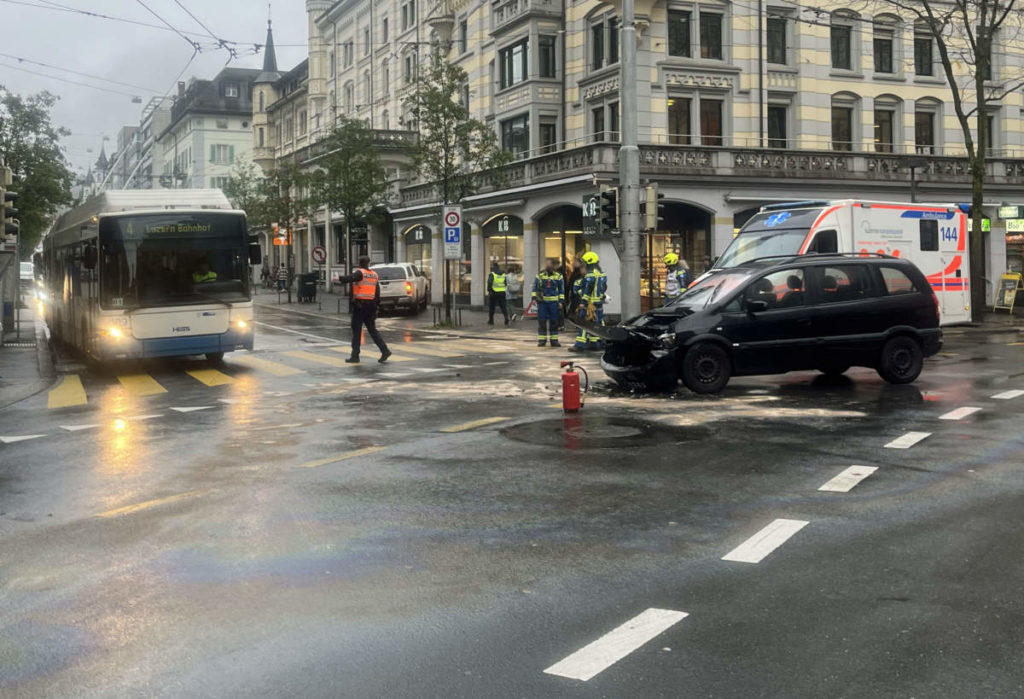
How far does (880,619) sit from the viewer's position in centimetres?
477

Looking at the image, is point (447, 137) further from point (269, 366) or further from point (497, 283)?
point (269, 366)

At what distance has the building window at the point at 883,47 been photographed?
35.2 meters

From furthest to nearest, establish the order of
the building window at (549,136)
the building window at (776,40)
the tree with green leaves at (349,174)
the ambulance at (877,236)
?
1. the tree with green leaves at (349,174)
2. the building window at (549,136)
3. the building window at (776,40)
4. the ambulance at (877,236)

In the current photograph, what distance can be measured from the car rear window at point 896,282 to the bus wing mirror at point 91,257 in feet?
39.8

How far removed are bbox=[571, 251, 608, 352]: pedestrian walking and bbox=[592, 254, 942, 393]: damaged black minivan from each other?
6.27 meters

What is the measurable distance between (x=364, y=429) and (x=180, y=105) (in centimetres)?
10433

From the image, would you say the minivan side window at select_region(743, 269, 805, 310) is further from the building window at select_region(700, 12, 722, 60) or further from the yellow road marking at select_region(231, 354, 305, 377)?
the building window at select_region(700, 12, 722, 60)

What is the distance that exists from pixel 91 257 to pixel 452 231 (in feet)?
39.4

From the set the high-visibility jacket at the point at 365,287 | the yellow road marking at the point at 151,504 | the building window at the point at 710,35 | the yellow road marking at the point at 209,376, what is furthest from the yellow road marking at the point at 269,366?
the building window at the point at 710,35

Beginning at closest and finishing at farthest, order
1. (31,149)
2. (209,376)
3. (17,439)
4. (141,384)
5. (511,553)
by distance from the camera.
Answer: (511,553) → (17,439) → (141,384) → (209,376) → (31,149)

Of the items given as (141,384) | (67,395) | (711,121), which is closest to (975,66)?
(711,121)

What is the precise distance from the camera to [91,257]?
17.2m

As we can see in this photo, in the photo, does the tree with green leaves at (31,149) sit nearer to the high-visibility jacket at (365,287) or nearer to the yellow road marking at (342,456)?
the high-visibility jacket at (365,287)

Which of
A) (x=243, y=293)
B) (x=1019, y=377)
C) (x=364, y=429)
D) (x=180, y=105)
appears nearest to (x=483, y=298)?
(x=243, y=293)
